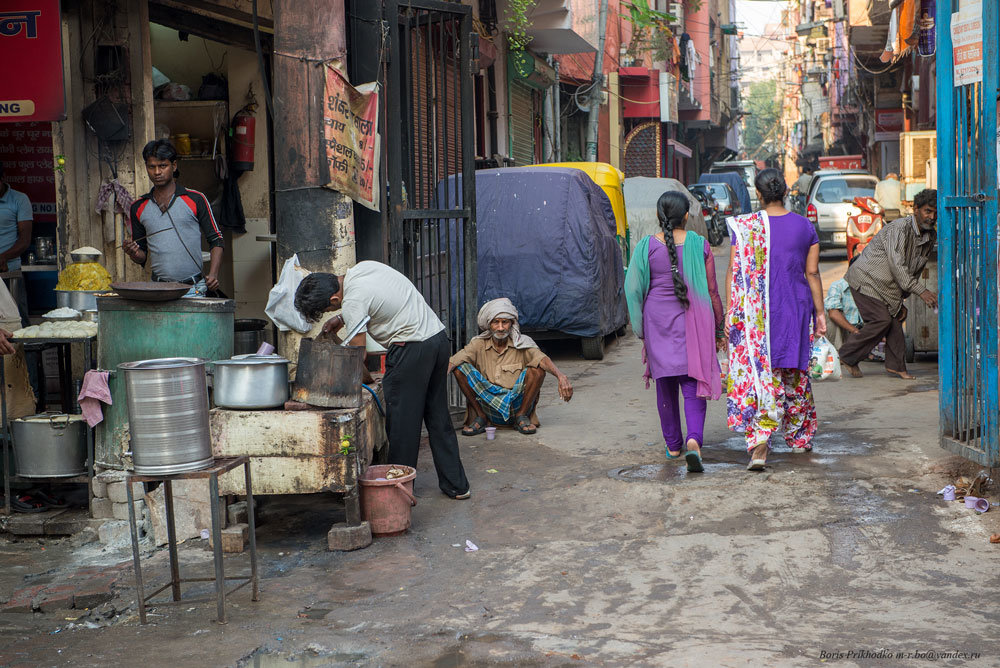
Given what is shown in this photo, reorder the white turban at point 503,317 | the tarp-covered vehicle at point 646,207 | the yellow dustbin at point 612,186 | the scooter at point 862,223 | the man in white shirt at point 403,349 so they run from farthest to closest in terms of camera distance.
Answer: the tarp-covered vehicle at point 646,207 < the scooter at point 862,223 < the yellow dustbin at point 612,186 < the white turban at point 503,317 < the man in white shirt at point 403,349

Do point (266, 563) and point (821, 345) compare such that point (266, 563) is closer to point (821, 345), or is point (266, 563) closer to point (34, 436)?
point (34, 436)

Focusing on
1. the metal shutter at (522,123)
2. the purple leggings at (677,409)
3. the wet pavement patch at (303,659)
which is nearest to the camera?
the wet pavement patch at (303,659)

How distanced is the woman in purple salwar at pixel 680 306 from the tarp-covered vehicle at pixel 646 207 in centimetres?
1065

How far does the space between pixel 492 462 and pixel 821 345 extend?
3.57m

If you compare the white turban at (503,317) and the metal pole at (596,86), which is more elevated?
the metal pole at (596,86)

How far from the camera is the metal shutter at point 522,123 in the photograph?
772 inches

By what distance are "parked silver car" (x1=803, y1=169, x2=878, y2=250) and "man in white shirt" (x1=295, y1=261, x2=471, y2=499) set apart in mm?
16659

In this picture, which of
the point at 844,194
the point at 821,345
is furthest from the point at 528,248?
the point at 844,194

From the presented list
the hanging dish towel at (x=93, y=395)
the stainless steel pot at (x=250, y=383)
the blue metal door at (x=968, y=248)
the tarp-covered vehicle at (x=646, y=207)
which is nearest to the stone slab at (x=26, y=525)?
the hanging dish towel at (x=93, y=395)

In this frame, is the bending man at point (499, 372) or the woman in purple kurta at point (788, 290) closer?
the woman in purple kurta at point (788, 290)

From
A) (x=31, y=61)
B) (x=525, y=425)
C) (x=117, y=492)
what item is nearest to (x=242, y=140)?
(x=31, y=61)

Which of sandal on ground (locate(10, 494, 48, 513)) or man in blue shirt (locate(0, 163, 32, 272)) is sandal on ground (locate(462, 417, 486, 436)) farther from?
man in blue shirt (locate(0, 163, 32, 272))

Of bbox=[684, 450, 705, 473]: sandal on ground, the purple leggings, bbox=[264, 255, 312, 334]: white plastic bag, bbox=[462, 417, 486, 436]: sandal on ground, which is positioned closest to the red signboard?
bbox=[264, 255, 312, 334]: white plastic bag

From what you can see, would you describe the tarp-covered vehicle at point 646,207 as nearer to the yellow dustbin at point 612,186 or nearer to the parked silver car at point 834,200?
the yellow dustbin at point 612,186
